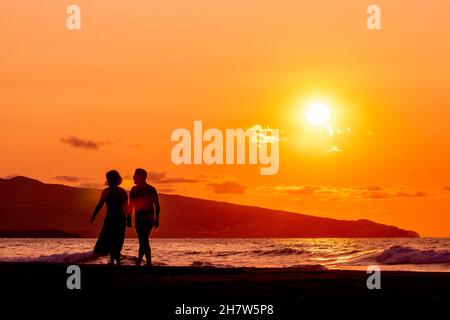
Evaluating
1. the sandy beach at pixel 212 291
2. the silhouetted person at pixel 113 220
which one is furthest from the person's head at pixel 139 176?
the sandy beach at pixel 212 291

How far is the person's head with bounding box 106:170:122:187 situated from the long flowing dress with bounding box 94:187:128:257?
14cm

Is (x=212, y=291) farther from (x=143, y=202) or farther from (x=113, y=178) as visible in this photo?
(x=113, y=178)

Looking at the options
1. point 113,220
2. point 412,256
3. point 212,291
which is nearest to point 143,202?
point 113,220

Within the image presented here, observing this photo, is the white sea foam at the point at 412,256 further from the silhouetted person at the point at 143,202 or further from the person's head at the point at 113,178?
the person's head at the point at 113,178

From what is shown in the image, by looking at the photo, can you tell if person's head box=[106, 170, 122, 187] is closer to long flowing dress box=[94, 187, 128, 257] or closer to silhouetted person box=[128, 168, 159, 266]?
long flowing dress box=[94, 187, 128, 257]

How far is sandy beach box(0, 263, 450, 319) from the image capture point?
44.4 ft

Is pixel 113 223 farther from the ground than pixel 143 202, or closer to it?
closer to it

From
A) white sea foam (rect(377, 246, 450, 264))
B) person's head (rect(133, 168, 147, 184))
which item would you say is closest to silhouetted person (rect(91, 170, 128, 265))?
person's head (rect(133, 168, 147, 184))

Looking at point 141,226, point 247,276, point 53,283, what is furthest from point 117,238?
point 53,283

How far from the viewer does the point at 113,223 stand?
2208cm

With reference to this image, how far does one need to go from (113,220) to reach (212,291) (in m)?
7.21

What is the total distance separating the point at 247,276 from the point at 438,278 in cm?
406

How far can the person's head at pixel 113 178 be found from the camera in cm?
2172

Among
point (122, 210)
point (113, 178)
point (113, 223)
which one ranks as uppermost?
point (113, 178)
